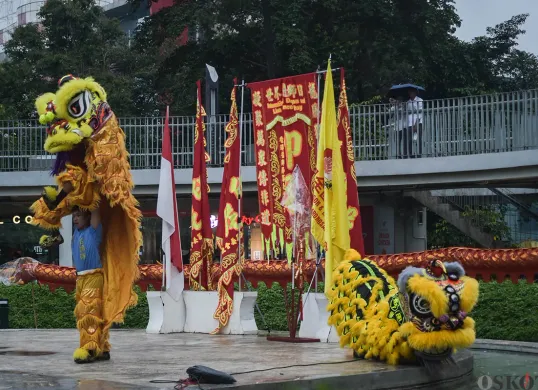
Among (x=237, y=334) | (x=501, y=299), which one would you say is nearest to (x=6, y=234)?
(x=237, y=334)

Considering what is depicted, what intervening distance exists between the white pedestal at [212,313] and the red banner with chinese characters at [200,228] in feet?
1.48

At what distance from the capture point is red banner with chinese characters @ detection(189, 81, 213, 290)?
1498cm

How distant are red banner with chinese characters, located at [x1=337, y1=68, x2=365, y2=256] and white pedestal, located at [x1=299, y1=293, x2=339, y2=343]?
883 mm

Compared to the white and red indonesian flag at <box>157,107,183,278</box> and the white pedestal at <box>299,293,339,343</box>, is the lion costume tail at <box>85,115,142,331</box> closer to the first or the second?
the white pedestal at <box>299,293,339,343</box>

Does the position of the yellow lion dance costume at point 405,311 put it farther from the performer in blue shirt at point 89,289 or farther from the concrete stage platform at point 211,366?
the performer in blue shirt at point 89,289

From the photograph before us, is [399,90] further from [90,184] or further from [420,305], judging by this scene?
[420,305]

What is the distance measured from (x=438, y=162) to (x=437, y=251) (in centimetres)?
699

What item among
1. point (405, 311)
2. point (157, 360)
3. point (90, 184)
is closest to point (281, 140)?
point (90, 184)

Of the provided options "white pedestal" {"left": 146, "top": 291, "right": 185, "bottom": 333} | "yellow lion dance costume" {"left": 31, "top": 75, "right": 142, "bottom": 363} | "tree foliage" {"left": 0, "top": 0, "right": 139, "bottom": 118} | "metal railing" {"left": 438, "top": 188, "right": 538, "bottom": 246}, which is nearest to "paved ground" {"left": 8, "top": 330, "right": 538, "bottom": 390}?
"white pedestal" {"left": 146, "top": 291, "right": 185, "bottom": 333}

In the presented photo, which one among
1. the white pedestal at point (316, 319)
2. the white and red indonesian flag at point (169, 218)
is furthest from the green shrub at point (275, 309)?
the white and red indonesian flag at point (169, 218)

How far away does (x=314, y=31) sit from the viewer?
32094mm

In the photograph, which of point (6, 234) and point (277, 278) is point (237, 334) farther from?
point (6, 234)

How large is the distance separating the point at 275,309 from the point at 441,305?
23.9ft

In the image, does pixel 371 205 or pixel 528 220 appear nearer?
pixel 371 205
